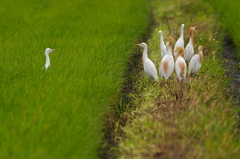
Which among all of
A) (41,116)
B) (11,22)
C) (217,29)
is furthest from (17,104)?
(217,29)

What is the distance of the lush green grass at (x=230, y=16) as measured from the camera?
594cm

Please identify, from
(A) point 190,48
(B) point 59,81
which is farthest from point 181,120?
(A) point 190,48

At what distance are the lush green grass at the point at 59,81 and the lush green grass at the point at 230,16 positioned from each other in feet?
5.74

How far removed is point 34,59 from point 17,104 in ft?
4.38

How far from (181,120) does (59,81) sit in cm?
132

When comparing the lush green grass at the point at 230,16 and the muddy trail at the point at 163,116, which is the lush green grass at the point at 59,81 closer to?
the muddy trail at the point at 163,116

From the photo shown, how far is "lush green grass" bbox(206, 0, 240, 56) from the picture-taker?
594 cm

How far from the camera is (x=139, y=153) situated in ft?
8.49

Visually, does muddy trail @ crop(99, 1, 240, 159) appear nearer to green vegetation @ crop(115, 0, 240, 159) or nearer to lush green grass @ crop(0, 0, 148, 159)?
green vegetation @ crop(115, 0, 240, 159)

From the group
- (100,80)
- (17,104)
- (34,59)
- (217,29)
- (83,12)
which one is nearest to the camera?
(17,104)

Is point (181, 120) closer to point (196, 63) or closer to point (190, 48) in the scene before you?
point (196, 63)

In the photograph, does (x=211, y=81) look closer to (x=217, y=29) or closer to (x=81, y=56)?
(x=81, y=56)

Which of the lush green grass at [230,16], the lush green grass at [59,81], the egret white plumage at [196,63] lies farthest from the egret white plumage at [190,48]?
the lush green grass at [230,16]

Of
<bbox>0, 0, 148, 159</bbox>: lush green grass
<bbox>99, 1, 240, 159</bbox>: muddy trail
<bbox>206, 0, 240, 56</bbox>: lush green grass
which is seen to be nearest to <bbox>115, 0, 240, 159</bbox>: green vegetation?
<bbox>99, 1, 240, 159</bbox>: muddy trail
